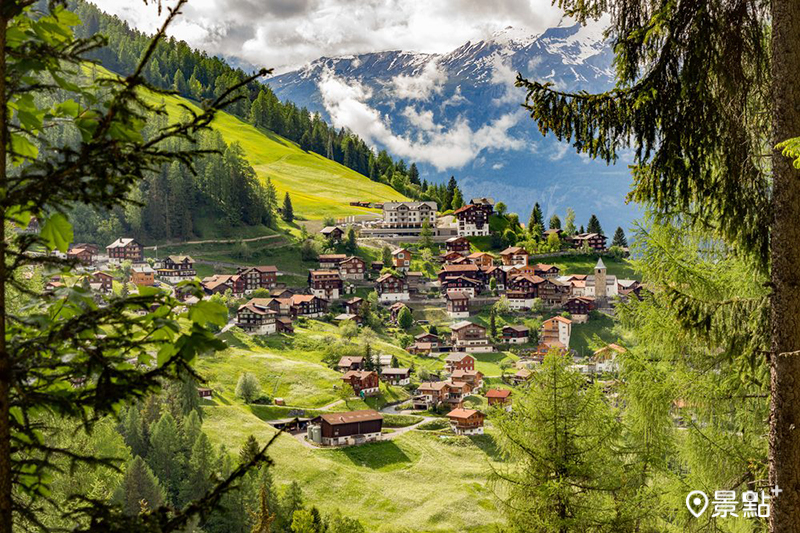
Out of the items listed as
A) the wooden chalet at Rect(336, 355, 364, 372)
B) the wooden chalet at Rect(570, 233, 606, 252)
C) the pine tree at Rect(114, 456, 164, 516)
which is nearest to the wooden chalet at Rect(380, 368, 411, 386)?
the wooden chalet at Rect(336, 355, 364, 372)

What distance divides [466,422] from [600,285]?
53050 mm

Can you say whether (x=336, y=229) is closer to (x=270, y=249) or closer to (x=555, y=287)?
(x=270, y=249)

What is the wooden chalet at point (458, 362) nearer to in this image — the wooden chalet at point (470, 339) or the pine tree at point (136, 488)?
the wooden chalet at point (470, 339)

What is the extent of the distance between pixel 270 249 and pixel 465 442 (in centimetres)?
6687

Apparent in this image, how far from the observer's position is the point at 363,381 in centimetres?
7206

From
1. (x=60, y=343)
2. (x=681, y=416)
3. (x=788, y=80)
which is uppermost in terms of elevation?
(x=788, y=80)

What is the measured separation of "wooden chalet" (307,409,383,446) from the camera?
193 ft

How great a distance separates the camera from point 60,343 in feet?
9.89

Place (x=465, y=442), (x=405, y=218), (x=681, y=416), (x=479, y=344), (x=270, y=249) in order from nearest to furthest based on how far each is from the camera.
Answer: (x=681, y=416)
(x=465, y=442)
(x=479, y=344)
(x=270, y=249)
(x=405, y=218)

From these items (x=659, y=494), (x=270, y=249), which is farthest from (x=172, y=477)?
(x=270, y=249)

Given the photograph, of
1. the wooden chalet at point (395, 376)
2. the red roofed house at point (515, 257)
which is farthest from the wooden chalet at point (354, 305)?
the red roofed house at point (515, 257)

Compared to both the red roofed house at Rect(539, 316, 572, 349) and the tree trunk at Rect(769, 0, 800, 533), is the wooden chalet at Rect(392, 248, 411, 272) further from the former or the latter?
the tree trunk at Rect(769, 0, 800, 533)

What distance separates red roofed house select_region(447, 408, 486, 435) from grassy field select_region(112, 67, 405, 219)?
8720 cm

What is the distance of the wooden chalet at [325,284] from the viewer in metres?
103
